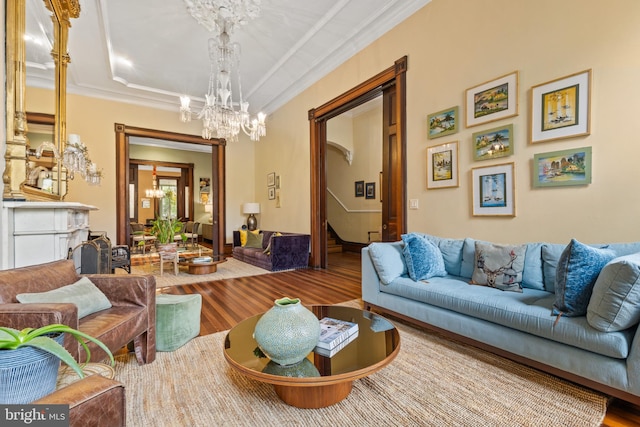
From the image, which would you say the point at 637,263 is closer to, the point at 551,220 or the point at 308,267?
the point at 551,220

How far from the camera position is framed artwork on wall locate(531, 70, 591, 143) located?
2.42 metres

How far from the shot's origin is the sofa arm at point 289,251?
5.49 m

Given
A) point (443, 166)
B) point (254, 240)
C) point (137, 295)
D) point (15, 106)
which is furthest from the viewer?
point (254, 240)

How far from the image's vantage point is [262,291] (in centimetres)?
412

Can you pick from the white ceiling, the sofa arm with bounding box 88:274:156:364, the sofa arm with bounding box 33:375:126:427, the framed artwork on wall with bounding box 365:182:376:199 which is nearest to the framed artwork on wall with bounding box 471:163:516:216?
the white ceiling

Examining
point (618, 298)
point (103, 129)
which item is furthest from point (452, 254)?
point (103, 129)

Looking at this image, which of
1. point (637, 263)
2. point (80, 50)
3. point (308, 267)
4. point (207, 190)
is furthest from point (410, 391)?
point (207, 190)

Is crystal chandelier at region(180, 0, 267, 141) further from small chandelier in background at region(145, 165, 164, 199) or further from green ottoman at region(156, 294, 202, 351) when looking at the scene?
small chandelier in background at region(145, 165, 164, 199)

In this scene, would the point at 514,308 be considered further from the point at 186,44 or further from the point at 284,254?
the point at 186,44

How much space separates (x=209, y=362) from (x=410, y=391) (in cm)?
138

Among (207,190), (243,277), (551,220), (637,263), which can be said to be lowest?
(243,277)

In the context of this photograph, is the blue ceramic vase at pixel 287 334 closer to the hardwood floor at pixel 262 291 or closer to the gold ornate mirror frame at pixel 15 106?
the hardwood floor at pixel 262 291

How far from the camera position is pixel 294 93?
640 centimetres

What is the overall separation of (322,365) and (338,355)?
0.13 meters
